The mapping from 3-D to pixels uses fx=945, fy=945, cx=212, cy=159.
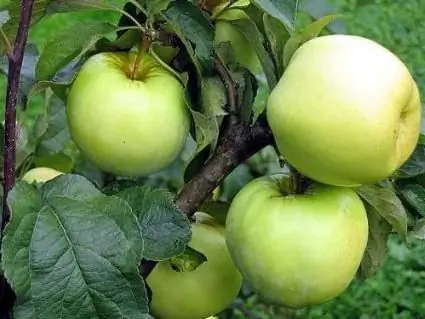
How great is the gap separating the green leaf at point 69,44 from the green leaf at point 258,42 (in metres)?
0.13

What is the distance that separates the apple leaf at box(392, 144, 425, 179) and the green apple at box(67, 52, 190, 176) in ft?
0.75

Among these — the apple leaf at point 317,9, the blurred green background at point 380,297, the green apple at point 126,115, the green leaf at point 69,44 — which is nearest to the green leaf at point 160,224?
the green apple at point 126,115

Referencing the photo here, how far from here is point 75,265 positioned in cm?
77

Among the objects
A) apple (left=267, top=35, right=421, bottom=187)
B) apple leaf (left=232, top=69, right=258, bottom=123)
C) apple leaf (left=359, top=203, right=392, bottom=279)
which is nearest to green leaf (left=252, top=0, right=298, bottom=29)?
apple (left=267, top=35, right=421, bottom=187)

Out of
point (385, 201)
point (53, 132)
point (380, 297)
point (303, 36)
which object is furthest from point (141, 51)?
point (380, 297)

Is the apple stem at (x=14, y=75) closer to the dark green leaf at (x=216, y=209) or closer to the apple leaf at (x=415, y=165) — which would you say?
the dark green leaf at (x=216, y=209)

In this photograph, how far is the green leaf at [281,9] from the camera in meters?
0.82

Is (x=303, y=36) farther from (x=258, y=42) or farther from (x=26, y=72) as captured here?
A: (x=26, y=72)

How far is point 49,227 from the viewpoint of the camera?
0.79 meters

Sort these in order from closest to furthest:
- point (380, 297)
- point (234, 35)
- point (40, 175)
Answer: point (234, 35) < point (40, 175) < point (380, 297)

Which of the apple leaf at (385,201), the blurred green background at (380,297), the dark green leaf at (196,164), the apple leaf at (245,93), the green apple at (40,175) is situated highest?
the apple leaf at (245,93)

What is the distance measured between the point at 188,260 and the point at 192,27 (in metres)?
0.24

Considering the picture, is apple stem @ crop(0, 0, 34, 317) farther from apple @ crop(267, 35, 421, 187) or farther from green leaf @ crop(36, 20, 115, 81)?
apple @ crop(267, 35, 421, 187)

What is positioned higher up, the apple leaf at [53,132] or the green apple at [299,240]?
the green apple at [299,240]
